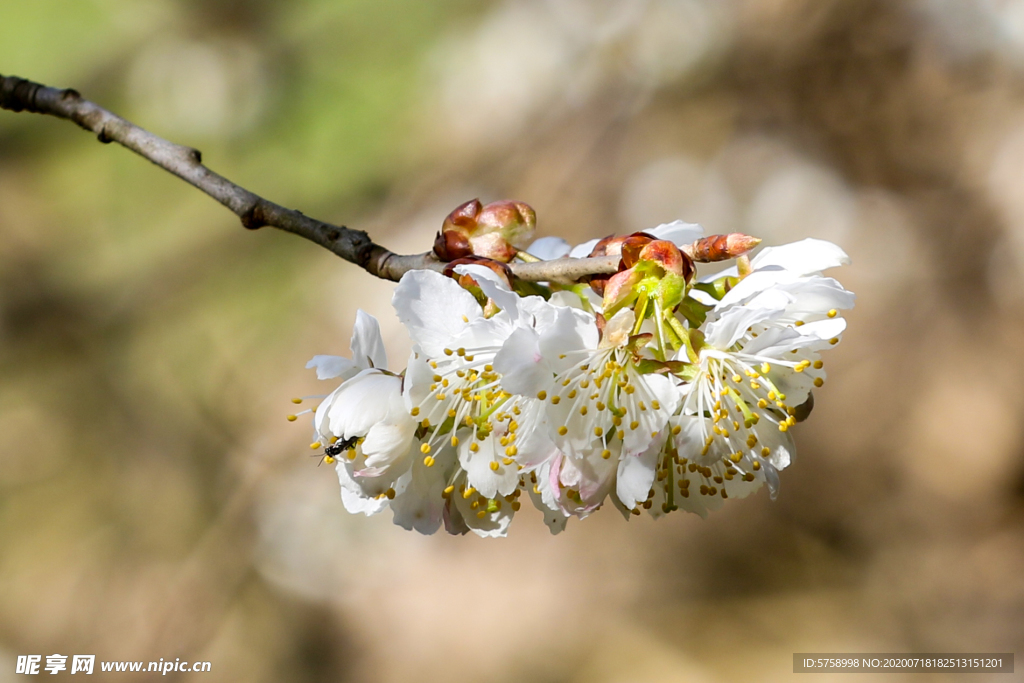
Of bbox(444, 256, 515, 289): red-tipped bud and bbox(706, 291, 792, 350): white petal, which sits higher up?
bbox(444, 256, 515, 289): red-tipped bud

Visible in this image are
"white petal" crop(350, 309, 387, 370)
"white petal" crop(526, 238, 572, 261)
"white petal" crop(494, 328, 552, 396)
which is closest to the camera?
"white petal" crop(494, 328, 552, 396)

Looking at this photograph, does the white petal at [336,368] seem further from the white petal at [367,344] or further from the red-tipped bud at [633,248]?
the red-tipped bud at [633,248]

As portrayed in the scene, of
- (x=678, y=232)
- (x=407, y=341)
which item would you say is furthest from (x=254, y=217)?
(x=407, y=341)

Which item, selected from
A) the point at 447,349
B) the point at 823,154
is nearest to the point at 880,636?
the point at 823,154

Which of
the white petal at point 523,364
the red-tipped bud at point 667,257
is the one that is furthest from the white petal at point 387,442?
Answer: the red-tipped bud at point 667,257

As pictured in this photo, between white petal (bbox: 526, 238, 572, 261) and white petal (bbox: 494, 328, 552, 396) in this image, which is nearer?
white petal (bbox: 494, 328, 552, 396)

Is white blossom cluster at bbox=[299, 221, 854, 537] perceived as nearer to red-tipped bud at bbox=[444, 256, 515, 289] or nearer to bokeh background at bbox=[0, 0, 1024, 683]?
red-tipped bud at bbox=[444, 256, 515, 289]

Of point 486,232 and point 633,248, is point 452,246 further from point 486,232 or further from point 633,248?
point 633,248

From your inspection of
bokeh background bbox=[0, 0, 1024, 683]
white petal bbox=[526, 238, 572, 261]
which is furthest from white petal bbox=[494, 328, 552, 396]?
bokeh background bbox=[0, 0, 1024, 683]

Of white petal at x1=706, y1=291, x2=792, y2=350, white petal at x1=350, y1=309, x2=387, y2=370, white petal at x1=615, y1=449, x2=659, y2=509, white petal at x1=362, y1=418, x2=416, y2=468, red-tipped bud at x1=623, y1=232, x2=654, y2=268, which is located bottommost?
white petal at x1=615, y1=449, x2=659, y2=509
